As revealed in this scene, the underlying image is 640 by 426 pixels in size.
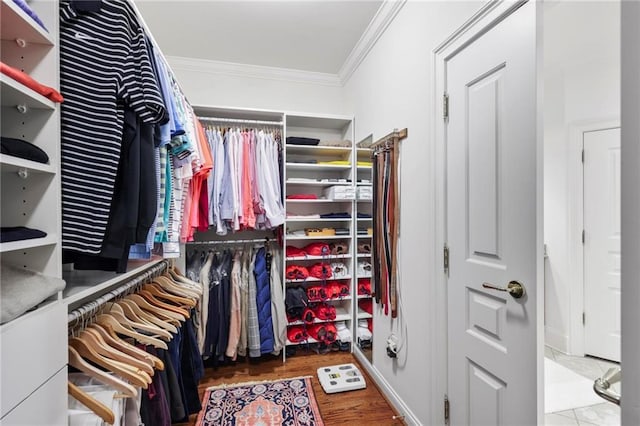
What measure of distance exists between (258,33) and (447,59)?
1553 mm

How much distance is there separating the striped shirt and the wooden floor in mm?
1574

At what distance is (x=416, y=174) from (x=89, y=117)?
4.86ft

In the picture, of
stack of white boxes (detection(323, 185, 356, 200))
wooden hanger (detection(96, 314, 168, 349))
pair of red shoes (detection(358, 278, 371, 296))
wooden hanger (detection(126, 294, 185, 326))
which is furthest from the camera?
stack of white boxes (detection(323, 185, 356, 200))

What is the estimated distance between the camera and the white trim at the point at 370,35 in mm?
1826

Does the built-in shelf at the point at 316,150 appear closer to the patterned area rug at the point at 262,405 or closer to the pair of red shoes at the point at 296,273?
the pair of red shoes at the point at 296,273

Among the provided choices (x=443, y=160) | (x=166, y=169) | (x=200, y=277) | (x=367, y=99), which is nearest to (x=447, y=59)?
(x=443, y=160)

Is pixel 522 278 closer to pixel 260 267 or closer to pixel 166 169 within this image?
pixel 166 169

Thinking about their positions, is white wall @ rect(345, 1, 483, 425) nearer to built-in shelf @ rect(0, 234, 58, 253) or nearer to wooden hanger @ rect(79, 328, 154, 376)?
wooden hanger @ rect(79, 328, 154, 376)

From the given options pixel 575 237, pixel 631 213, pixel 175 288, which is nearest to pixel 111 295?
pixel 175 288

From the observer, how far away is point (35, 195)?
0.77m

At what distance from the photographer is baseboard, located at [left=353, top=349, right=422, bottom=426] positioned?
1.66 meters

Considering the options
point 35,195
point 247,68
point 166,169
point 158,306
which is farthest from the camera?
point 247,68

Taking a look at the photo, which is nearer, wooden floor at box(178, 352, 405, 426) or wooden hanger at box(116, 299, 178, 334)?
wooden hanger at box(116, 299, 178, 334)

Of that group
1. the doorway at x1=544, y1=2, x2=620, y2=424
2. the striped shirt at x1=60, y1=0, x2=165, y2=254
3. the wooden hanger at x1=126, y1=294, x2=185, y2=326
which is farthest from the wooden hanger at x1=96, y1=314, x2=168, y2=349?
the doorway at x1=544, y1=2, x2=620, y2=424
